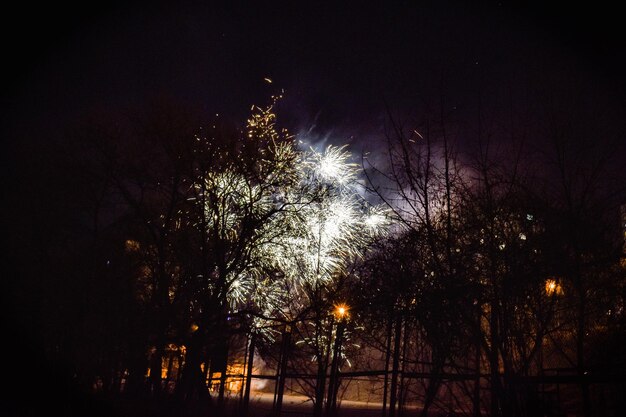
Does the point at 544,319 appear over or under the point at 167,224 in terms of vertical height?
under

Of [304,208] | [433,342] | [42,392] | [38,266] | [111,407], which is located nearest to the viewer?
[433,342]

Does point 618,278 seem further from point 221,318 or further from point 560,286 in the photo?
point 221,318

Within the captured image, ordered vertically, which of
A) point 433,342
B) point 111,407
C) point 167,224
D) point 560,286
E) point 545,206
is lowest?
point 111,407

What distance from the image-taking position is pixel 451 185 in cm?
740

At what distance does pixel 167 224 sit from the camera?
17500mm

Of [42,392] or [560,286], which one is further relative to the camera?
[42,392]

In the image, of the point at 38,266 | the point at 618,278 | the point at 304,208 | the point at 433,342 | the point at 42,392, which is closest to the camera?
the point at 433,342

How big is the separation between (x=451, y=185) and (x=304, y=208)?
9.63m

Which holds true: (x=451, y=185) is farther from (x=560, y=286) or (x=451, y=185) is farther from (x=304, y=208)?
(x=304, y=208)

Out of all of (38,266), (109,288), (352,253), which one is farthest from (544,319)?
(38,266)

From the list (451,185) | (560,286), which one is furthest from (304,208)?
(560,286)

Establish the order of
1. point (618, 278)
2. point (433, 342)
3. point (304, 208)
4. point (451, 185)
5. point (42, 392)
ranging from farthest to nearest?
1. point (304, 208)
2. point (42, 392)
3. point (618, 278)
4. point (451, 185)
5. point (433, 342)

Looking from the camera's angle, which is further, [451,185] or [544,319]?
[451,185]

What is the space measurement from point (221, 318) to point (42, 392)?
17.2ft
